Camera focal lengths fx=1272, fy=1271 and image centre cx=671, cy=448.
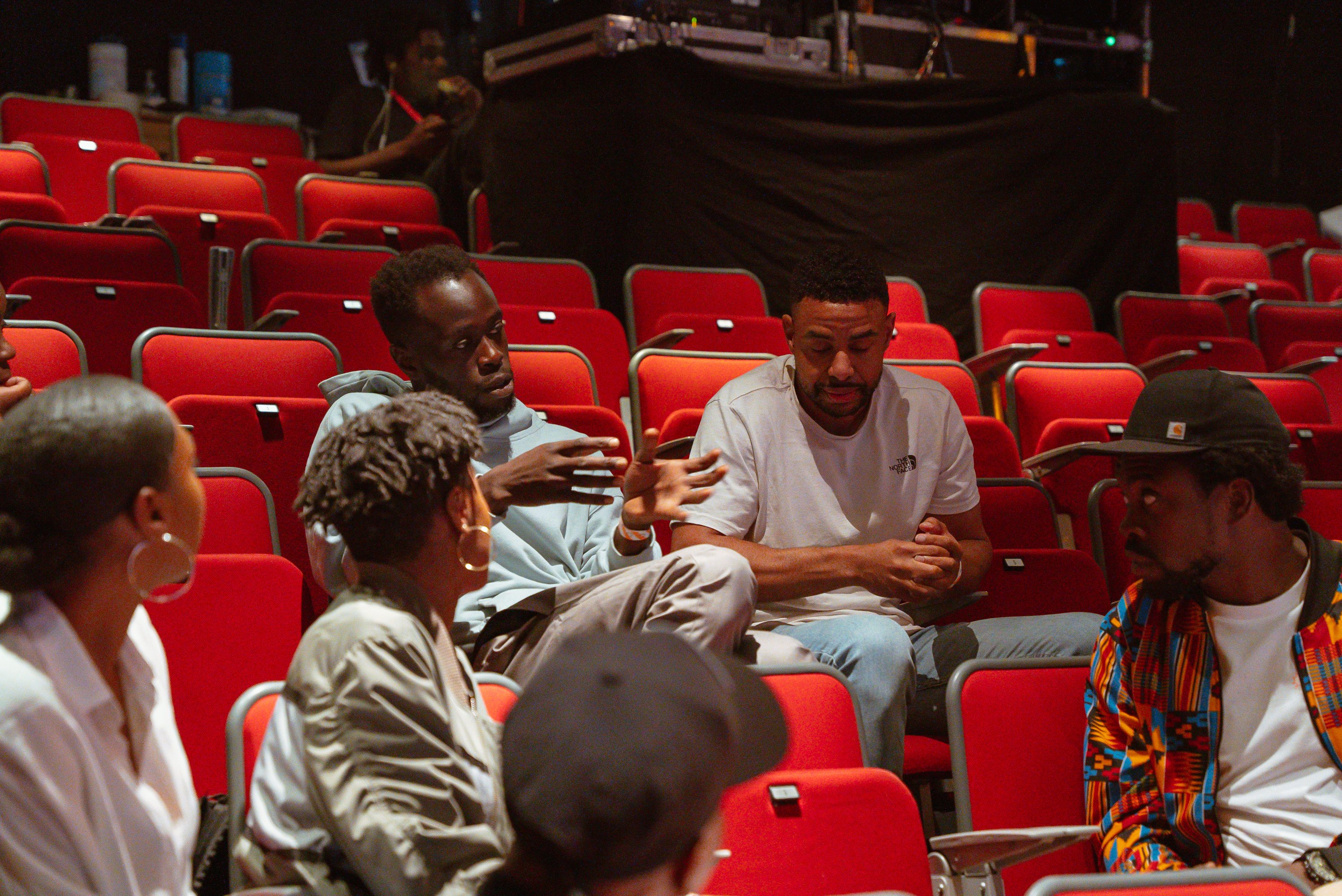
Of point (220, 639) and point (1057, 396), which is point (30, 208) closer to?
point (220, 639)

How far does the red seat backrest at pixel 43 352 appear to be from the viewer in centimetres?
276

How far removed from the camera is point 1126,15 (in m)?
5.95

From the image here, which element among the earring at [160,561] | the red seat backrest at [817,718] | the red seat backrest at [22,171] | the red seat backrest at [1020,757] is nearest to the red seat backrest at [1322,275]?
the red seat backrest at [1020,757]

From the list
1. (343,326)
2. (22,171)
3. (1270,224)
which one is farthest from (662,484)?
(1270,224)

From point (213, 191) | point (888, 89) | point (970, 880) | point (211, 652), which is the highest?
point (888, 89)

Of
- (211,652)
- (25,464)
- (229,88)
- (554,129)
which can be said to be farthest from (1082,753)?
(229,88)

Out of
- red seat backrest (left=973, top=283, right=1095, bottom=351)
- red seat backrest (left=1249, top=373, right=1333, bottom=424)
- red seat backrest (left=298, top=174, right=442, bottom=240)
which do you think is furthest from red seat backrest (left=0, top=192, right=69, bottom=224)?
red seat backrest (left=1249, top=373, right=1333, bottom=424)

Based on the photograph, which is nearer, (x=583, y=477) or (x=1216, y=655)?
(x=1216, y=655)

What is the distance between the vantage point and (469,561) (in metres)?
1.45

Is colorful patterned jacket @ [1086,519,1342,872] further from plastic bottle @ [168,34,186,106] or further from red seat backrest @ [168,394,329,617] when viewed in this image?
plastic bottle @ [168,34,186,106]

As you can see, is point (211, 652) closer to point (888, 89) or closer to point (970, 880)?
point (970, 880)

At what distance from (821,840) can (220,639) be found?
101 cm

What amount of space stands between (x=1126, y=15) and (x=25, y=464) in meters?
5.91

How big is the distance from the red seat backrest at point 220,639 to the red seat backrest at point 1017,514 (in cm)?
158
